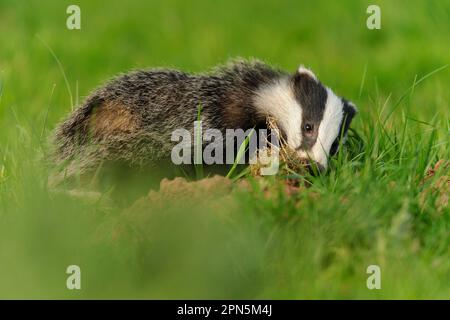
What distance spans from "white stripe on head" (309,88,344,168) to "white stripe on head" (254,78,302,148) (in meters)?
0.16

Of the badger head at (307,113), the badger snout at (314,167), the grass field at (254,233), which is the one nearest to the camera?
the grass field at (254,233)

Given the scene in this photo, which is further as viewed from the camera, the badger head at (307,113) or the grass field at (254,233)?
the badger head at (307,113)

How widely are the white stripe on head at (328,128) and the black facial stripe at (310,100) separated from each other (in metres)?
0.04

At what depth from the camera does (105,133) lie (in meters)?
5.60

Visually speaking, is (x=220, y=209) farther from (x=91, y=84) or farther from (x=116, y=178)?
(x=91, y=84)

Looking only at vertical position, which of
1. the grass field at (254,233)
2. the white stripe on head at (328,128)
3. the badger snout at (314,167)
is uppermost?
the white stripe on head at (328,128)

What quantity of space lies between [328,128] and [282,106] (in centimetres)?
43

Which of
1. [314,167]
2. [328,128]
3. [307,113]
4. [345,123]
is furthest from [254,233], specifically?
[345,123]

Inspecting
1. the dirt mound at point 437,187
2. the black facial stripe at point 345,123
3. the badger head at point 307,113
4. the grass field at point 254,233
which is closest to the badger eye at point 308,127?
the badger head at point 307,113

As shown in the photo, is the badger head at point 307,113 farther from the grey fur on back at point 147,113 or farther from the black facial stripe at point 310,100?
the grey fur on back at point 147,113

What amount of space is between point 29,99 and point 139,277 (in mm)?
4336

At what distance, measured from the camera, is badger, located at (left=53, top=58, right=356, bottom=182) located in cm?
550

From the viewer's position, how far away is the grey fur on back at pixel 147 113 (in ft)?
18.2

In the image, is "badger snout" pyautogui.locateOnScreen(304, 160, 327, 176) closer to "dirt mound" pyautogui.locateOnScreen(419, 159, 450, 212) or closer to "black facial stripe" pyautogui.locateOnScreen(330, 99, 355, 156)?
"black facial stripe" pyautogui.locateOnScreen(330, 99, 355, 156)
